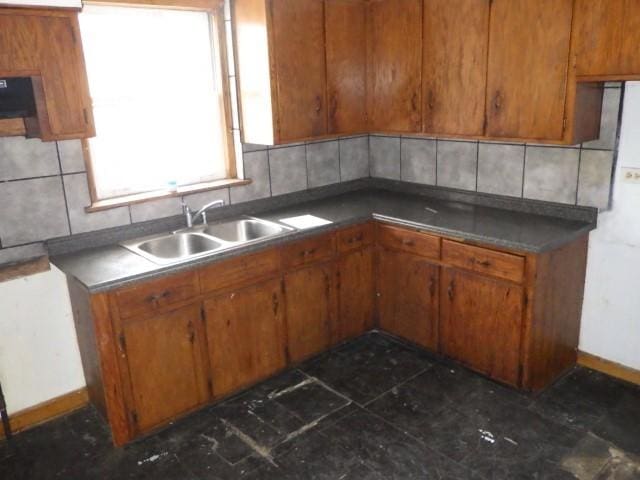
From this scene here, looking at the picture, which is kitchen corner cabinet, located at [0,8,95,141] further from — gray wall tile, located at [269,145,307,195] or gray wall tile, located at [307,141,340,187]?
gray wall tile, located at [307,141,340,187]

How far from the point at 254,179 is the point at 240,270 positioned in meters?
0.83

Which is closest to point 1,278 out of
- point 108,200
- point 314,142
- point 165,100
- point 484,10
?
point 108,200

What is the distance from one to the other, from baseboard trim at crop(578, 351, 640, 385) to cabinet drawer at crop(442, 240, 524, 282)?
0.80 meters

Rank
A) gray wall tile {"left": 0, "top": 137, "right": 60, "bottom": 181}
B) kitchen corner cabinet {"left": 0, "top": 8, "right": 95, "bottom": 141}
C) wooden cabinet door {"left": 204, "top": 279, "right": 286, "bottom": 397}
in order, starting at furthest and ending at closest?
wooden cabinet door {"left": 204, "top": 279, "right": 286, "bottom": 397}, gray wall tile {"left": 0, "top": 137, "right": 60, "bottom": 181}, kitchen corner cabinet {"left": 0, "top": 8, "right": 95, "bottom": 141}

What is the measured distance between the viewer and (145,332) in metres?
2.51

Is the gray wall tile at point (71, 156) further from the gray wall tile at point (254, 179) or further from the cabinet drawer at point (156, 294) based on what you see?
Result: the gray wall tile at point (254, 179)

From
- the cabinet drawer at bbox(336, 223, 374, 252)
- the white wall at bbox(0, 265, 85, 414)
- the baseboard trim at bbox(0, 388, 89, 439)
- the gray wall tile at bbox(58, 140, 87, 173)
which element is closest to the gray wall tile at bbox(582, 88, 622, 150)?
the cabinet drawer at bbox(336, 223, 374, 252)

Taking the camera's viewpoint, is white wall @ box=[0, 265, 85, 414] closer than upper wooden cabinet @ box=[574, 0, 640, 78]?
No

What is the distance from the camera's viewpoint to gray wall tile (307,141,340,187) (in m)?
3.70

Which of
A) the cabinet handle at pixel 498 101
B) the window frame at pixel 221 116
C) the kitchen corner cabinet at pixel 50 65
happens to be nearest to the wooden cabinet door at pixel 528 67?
the cabinet handle at pixel 498 101

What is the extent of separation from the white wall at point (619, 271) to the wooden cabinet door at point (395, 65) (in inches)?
44.7

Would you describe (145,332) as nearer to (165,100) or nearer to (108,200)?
(108,200)

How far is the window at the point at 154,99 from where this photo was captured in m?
2.83

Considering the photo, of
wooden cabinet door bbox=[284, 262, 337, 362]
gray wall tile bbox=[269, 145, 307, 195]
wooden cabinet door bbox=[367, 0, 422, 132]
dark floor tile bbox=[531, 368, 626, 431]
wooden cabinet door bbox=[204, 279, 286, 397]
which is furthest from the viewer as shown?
gray wall tile bbox=[269, 145, 307, 195]
